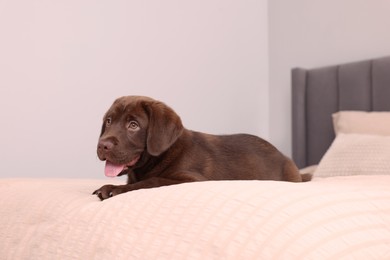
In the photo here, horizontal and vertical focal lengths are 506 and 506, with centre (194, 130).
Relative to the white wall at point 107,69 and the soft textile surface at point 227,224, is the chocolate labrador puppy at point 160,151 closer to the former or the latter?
the soft textile surface at point 227,224

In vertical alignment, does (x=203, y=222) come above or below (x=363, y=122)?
above

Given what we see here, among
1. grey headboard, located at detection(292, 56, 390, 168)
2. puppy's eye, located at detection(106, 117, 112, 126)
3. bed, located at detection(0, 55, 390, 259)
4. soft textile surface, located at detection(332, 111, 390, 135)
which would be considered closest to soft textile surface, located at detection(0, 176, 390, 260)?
bed, located at detection(0, 55, 390, 259)

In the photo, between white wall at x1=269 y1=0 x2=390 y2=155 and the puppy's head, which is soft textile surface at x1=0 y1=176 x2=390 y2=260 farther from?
white wall at x1=269 y1=0 x2=390 y2=155

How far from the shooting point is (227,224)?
0.87 metres

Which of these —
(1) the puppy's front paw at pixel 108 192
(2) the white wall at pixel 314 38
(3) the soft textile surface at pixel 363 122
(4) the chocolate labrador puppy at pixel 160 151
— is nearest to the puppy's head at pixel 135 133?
(4) the chocolate labrador puppy at pixel 160 151

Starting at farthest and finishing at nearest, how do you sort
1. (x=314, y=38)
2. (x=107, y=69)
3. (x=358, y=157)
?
(x=314, y=38), (x=107, y=69), (x=358, y=157)

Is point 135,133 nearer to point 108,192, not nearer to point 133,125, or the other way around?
point 133,125

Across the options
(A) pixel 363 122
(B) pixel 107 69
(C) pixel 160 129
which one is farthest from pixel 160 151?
(B) pixel 107 69

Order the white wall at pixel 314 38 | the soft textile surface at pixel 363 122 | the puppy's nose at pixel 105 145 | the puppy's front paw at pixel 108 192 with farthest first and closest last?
the white wall at pixel 314 38 → the soft textile surface at pixel 363 122 → the puppy's nose at pixel 105 145 → the puppy's front paw at pixel 108 192

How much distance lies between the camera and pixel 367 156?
2576mm

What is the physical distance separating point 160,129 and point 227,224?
687mm

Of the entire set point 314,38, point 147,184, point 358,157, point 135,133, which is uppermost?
point 314,38

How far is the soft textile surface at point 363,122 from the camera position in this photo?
3.05 m

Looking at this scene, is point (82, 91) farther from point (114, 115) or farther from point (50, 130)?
point (114, 115)
